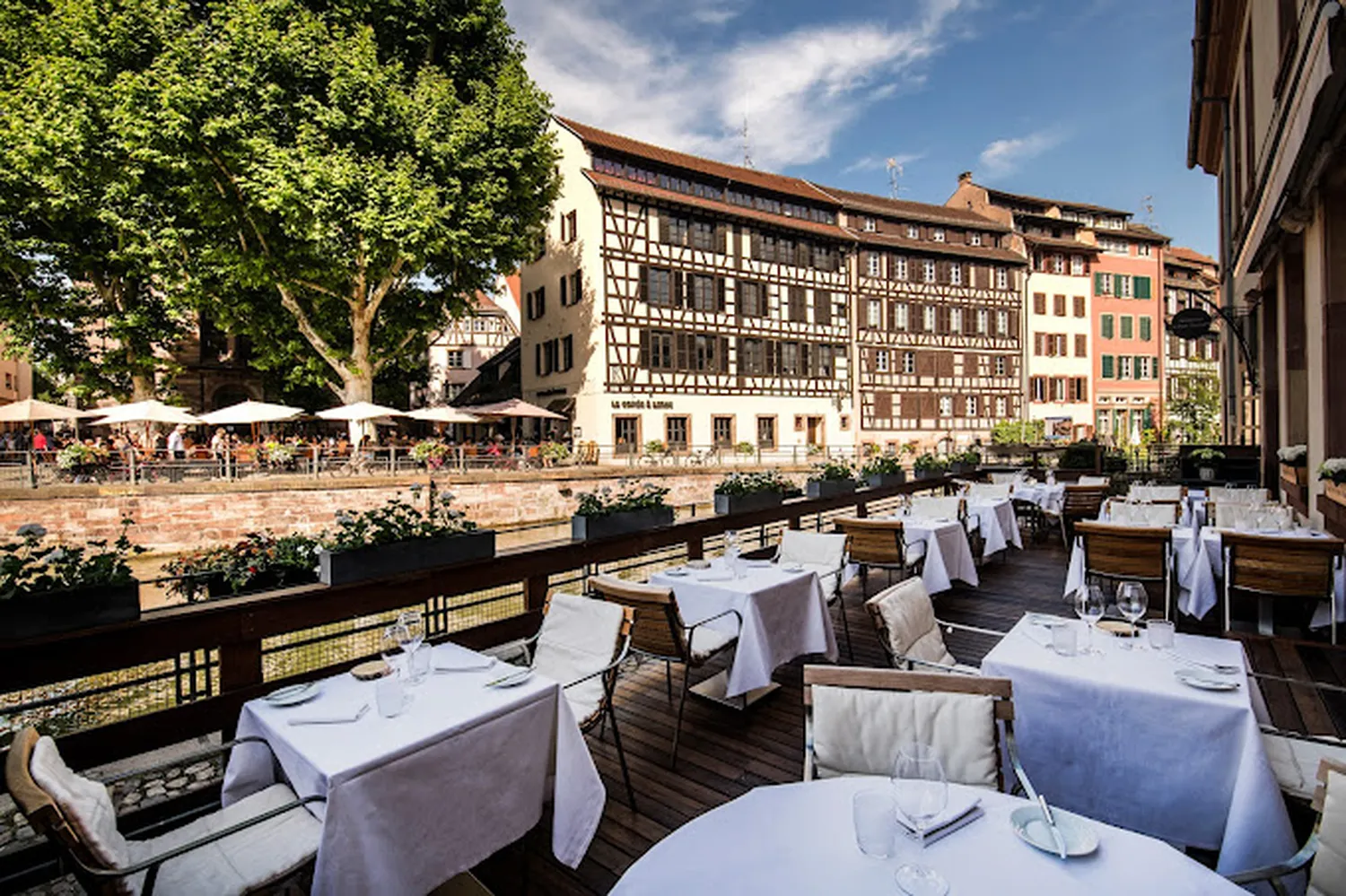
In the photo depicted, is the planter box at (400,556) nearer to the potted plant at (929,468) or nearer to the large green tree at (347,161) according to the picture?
the potted plant at (929,468)

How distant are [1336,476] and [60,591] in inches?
306

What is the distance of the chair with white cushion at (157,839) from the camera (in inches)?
66.5

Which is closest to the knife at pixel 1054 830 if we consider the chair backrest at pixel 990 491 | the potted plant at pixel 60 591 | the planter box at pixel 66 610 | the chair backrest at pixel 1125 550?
the potted plant at pixel 60 591

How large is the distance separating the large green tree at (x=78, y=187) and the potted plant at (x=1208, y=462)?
2186 centimetres

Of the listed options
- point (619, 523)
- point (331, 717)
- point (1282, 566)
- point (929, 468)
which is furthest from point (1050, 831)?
point (929, 468)

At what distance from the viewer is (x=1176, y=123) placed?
14875 mm

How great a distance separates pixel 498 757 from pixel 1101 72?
58.3ft

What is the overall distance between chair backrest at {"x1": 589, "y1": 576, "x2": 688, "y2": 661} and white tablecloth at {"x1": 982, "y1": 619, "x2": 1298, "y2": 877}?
1.62 m

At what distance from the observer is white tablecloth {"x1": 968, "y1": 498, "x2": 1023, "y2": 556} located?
7995 mm

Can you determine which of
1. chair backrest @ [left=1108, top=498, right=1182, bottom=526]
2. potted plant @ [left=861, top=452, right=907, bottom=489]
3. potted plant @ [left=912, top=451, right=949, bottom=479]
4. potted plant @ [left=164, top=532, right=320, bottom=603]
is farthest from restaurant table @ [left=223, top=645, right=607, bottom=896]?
potted plant @ [left=912, top=451, right=949, bottom=479]

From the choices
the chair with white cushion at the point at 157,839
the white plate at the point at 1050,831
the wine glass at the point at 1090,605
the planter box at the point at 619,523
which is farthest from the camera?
the planter box at the point at 619,523

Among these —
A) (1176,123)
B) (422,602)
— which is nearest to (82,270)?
(422,602)

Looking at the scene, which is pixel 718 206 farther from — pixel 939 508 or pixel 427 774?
pixel 427 774

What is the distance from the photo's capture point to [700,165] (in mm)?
26594
